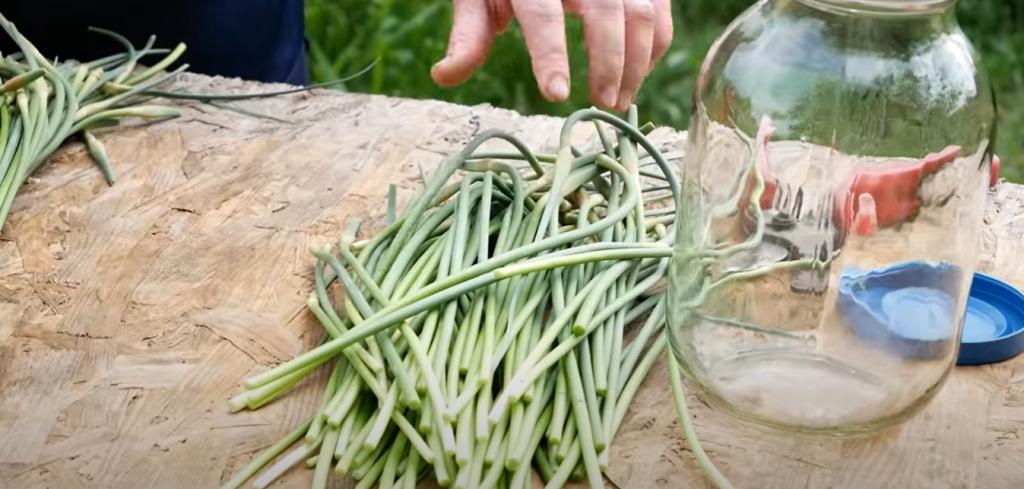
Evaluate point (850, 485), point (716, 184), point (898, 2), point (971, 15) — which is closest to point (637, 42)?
point (716, 184)

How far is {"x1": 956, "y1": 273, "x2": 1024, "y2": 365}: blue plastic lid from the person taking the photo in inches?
35.8

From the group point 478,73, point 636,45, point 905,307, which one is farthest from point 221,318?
point 478,73

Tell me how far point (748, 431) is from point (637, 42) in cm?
33

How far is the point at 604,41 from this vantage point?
0.96 m

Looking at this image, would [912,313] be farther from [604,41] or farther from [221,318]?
[221,318]

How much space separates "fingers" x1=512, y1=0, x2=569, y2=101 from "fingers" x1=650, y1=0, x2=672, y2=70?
0.39 ft

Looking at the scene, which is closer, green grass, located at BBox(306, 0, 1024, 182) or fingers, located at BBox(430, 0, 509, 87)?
fingers, located at BBox(430, 0, 509, 87)

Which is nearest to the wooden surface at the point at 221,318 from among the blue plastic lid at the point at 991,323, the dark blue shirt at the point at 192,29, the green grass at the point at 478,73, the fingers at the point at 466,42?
the blue plastic lid at the point at 991,323

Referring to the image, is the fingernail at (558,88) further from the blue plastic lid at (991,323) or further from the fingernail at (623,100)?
the blue plastic lid at (991,323)

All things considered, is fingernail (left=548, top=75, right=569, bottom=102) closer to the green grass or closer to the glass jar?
the glass jar

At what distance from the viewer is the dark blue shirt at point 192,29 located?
1473mm

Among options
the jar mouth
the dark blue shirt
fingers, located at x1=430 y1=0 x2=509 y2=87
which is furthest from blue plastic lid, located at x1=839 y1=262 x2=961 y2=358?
the dark blue shirt

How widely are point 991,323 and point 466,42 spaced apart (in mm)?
442

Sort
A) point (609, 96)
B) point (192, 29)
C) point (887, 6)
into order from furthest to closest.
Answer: point (192, 29) < point (609, 96) < point (887, 6)
